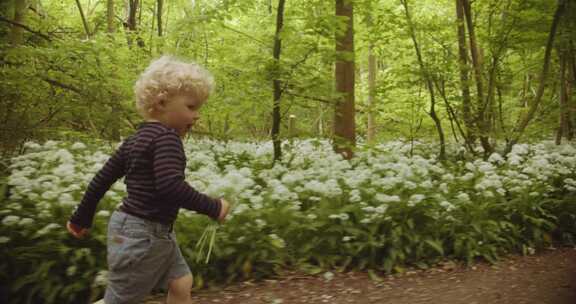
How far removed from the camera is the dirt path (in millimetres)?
4082

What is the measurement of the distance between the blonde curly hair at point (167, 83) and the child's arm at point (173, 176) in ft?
0.82

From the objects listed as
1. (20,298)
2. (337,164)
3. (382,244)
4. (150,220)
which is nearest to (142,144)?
(150,220)

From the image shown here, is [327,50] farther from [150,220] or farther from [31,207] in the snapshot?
[150,220]

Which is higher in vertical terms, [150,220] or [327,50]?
[327,50]

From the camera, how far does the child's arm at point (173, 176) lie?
2.16 metres

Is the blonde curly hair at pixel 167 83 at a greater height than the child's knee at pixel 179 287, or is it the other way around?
the blonde curly hair at pixel 167 83

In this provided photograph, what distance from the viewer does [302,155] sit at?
8.87 m

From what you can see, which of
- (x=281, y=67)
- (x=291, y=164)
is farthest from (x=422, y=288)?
(x=281, y=67)

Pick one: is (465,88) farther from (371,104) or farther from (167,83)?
(167,83)

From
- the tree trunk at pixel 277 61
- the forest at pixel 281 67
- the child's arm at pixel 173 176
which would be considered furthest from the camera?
the tree trunk at pixel 277 61

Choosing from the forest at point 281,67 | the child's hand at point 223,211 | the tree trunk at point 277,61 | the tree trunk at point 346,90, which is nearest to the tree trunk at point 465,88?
the forest at point 281,67

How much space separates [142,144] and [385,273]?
3312 mm

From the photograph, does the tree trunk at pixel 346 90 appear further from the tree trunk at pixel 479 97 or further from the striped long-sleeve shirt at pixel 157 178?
the striped long-sleeve shirt at pixel 157 178

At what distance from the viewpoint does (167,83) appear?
2.33 metres
